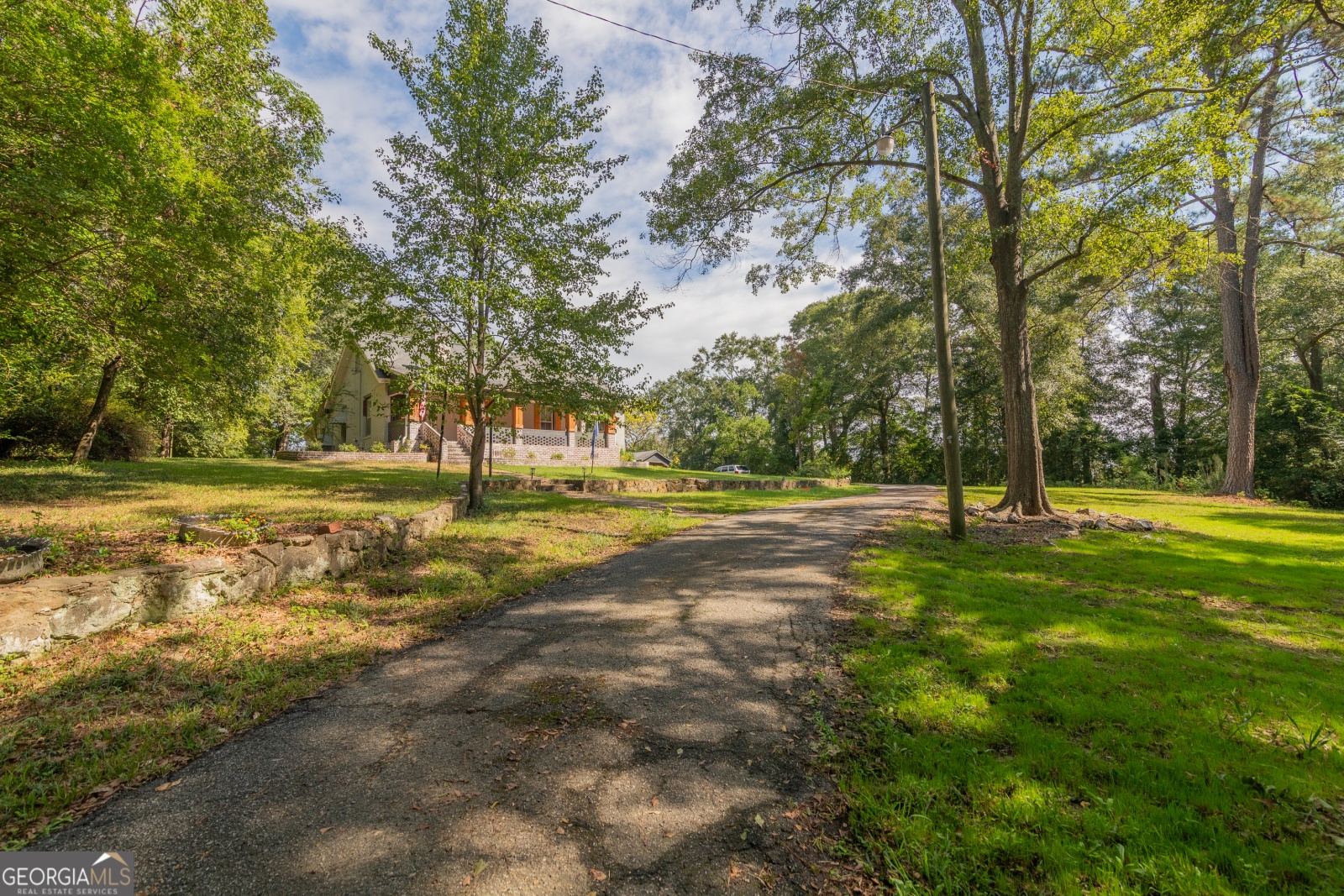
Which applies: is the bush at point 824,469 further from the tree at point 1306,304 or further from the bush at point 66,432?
the bush at point 66,432

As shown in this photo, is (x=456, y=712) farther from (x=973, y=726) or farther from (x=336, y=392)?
(x=336, y=392)

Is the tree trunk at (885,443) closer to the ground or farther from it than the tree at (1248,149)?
closer to the ground

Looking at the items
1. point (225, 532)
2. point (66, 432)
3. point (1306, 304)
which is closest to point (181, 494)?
point (225, 532)

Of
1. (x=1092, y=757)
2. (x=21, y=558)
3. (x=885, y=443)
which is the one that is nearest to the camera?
(x=1092, y=757)

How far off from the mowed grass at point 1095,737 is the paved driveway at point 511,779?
52 centimetres

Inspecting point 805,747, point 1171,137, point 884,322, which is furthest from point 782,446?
point 805,747

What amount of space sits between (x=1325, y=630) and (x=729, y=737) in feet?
19.2

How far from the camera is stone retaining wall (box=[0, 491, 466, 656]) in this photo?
10.9 feet

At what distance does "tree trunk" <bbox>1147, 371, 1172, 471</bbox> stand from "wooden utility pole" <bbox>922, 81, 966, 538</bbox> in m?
26.4

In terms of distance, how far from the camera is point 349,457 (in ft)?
65.3

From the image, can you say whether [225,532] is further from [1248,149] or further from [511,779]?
[1248,149]

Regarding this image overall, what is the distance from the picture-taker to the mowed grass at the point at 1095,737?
190 cm

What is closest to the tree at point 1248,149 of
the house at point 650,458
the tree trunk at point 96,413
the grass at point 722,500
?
the grass at point 722,500

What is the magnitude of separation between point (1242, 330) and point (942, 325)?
54.1 ft
